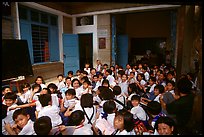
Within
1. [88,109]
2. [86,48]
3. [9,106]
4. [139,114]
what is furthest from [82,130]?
[86,48]

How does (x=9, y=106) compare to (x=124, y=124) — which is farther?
(x=9, y=106)

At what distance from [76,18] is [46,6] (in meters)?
2.09

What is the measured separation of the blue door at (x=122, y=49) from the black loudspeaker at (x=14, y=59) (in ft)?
15.0

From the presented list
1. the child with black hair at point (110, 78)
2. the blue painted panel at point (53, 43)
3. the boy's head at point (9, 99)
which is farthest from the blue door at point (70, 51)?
the boy's head at point (9, 99)

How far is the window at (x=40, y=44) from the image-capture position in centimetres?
681

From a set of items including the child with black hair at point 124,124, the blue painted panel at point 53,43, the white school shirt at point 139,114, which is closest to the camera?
the child with black hair at point 124,124

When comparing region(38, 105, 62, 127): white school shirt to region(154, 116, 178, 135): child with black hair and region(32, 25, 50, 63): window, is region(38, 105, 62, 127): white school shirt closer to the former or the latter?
region(154, 116, 178, 135): child with black hair

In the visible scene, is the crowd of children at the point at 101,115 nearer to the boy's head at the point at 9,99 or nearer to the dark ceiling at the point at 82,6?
the boy's head at the point at 9,99

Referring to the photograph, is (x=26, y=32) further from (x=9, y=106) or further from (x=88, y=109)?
(x=88, y=109)

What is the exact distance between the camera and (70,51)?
26.0 ft

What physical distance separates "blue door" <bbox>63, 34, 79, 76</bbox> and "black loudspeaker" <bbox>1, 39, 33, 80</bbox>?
2.50 m

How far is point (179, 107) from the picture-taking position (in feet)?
6.98

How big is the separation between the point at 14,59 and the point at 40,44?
2.16 meters

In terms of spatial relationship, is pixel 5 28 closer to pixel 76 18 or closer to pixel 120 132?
pixel 76 18
